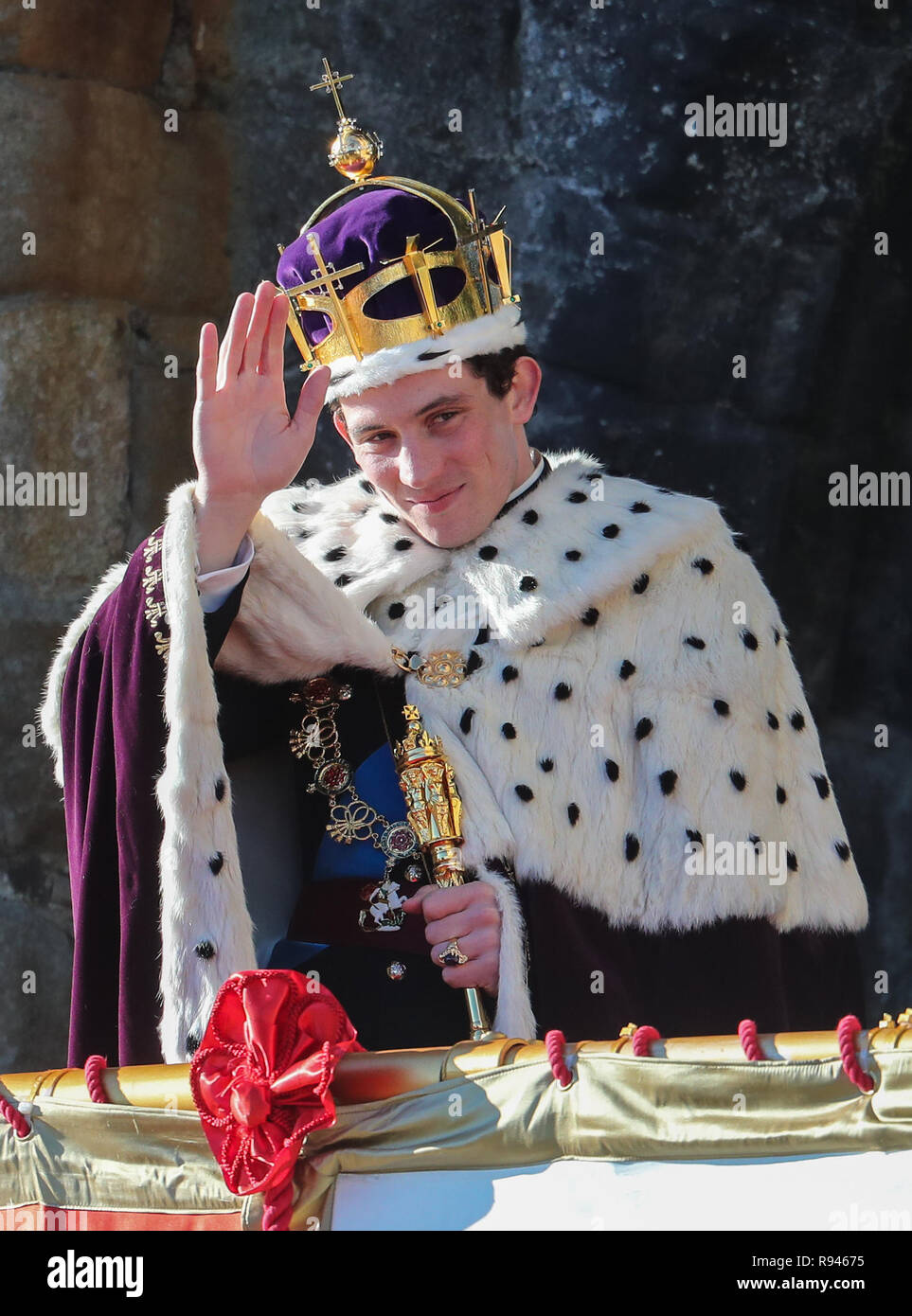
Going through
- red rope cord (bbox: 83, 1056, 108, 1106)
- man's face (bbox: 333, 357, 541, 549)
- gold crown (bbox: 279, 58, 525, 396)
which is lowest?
red rope cord (bbox: 83, 1056, 108, 1106)

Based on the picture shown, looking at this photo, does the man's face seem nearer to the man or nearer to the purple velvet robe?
the man

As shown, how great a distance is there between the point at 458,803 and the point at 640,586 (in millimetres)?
477

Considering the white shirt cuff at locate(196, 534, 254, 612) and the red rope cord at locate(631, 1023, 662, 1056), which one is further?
the white shirt cuff at locate(196, 534, 254, 612)

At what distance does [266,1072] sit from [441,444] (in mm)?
1114

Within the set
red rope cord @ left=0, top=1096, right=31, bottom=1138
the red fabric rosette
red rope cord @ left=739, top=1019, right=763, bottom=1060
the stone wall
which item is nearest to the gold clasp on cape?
the red fabric rosette

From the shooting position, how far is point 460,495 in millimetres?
2816

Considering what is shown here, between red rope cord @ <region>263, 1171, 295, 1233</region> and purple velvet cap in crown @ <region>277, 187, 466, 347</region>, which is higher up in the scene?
purple velvet cap in crown @ <region>277, 187, 466, 347</region>

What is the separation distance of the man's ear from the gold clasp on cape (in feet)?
1.27

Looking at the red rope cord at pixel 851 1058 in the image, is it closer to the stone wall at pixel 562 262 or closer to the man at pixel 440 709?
the man at pixel 440 709

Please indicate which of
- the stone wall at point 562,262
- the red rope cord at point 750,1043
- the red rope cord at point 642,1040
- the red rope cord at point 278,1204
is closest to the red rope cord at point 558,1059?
the red rope cord at point 642,1040

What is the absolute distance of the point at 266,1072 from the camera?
1950 millimetres

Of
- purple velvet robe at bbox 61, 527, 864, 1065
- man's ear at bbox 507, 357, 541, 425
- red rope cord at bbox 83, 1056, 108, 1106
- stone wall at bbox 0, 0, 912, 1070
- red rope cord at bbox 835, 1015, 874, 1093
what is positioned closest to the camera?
red rope cord at bbox 835, 1015, 874, 1093

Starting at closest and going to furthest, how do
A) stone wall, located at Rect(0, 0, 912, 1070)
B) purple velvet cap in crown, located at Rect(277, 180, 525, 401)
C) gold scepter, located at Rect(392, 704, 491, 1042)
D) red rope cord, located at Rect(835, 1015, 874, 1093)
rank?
red rope cord, located at Rect(835, 1015, 874, 1093), gold scepter, located at Rect(392, 704, 491, 1042), purple velvet cap in crown, located at Rect(277, 180, 525, 401), stone wall, located at Rect(0, 0, 912, 1070)

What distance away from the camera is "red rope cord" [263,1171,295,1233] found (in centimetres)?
191
